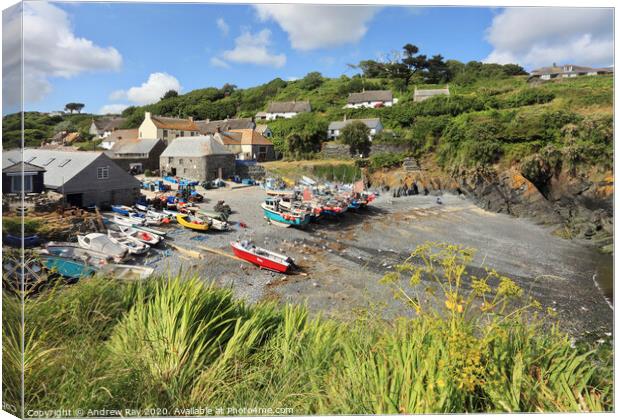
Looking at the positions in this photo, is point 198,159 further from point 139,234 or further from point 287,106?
point 139,234

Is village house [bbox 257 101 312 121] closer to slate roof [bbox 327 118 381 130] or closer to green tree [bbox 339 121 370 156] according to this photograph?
slate roof [bbox 327 118 381 130]

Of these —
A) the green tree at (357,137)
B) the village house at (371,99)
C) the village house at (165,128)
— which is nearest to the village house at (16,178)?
the village house at (165,128)

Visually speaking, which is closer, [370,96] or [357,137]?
[370,96]

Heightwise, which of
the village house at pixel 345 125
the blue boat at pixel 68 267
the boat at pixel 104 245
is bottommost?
the blue boat at pixel 68 267

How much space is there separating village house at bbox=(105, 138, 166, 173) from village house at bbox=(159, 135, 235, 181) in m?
0.16

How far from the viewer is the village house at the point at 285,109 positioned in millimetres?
5327

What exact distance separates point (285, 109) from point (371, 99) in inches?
53.1

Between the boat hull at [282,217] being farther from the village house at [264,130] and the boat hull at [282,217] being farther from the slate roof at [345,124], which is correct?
the slate roof at [345,124]

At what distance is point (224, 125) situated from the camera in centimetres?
603

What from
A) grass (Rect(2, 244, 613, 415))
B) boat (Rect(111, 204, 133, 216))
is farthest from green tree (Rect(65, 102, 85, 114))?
grass (Rect(2, 244, 613, 415))

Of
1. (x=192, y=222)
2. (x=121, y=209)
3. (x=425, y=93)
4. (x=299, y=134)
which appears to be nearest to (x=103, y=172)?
(x=121, y=209)

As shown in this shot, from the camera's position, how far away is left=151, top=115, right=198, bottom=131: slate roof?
491 centimetres

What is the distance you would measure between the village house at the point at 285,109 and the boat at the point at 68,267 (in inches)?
113

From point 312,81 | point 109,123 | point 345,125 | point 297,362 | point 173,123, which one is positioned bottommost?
point 297,362
